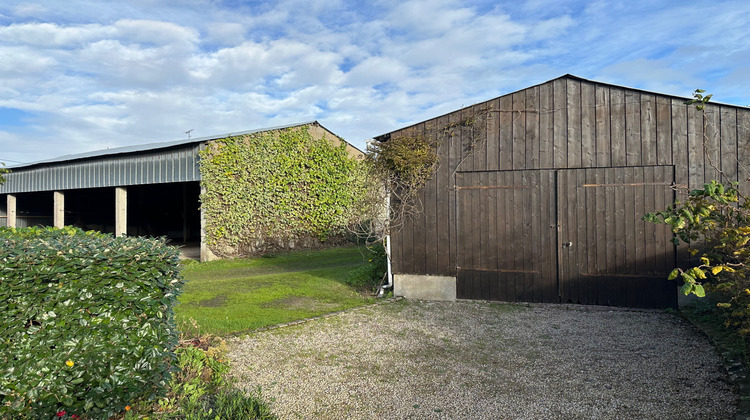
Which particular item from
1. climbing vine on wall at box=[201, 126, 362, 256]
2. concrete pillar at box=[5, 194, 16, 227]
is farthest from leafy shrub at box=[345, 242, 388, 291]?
concrete pillar at box=[5, 194, 16, 227]

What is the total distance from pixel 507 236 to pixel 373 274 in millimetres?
2910

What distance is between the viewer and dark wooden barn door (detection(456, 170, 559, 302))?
7.28 metres

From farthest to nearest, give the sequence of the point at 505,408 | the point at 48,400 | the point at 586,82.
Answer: the point at 586,82 → the point at 505,408 → the point at 48,400

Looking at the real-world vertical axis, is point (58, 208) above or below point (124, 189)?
below

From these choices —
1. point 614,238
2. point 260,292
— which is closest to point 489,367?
point 614,238

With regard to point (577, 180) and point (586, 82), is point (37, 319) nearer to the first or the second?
point (577, 180)

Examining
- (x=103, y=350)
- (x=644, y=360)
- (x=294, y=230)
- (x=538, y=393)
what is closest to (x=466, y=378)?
(x=538, y=393)

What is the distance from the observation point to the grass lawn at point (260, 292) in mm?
6533

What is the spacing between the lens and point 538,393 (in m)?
3.96

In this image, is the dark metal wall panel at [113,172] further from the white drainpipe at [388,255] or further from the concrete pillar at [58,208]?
the white drainpipe at [388,255]

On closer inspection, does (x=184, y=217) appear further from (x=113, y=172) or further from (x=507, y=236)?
(x=507, y=236)

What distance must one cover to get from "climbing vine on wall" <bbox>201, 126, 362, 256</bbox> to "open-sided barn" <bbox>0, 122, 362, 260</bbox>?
240 mm

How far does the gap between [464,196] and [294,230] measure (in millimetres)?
8454

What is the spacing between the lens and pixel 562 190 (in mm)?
7199
